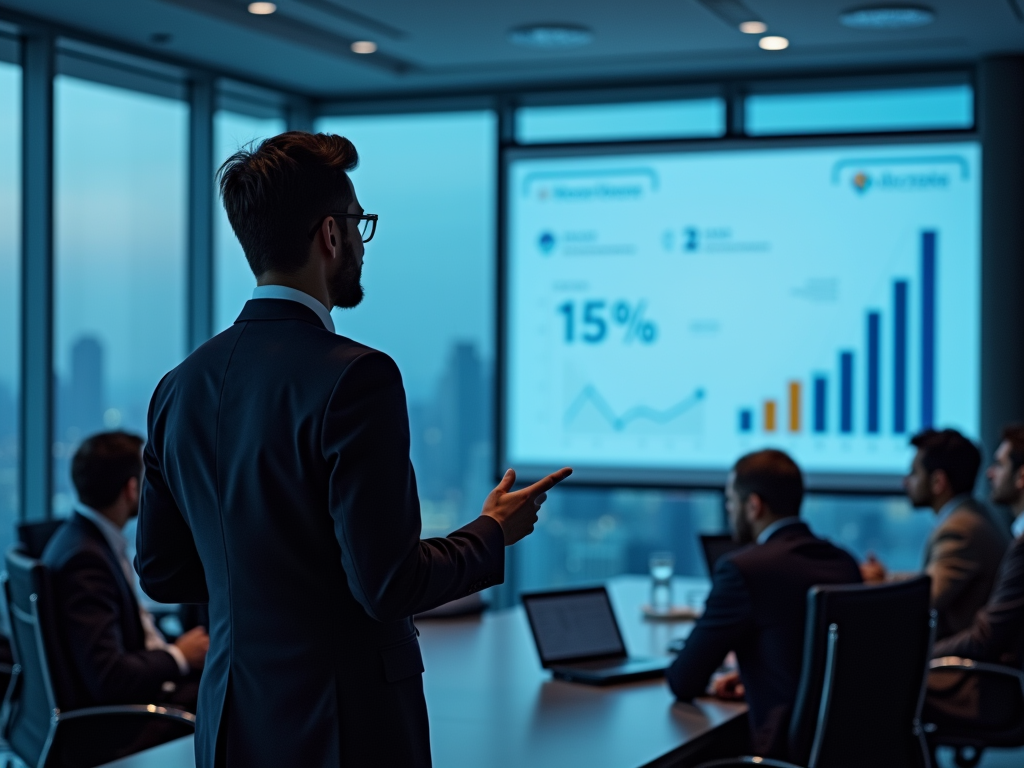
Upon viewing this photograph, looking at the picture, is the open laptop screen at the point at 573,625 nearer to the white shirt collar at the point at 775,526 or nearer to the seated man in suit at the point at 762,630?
the seated man in suit at the point at 762,630

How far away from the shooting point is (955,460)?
464 centimetres

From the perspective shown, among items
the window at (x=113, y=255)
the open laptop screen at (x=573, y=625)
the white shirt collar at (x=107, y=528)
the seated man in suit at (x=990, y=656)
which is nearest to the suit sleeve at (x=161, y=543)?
the open laptop screen at (x=573, y=625)

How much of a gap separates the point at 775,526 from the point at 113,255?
3990 millimetres

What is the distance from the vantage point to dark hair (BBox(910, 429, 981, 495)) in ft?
15.2

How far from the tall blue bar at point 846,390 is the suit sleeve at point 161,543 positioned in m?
4.77

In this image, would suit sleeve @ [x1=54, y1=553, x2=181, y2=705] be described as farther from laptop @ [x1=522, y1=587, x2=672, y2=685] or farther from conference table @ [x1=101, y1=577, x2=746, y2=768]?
laptop @ [x1=522, y1=587, x2=672, y2=685]

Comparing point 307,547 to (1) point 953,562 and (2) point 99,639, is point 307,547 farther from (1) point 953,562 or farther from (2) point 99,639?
(1) point 953,562

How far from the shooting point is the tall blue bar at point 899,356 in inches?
241

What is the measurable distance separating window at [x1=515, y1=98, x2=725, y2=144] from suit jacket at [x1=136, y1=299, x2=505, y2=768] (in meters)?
5.07

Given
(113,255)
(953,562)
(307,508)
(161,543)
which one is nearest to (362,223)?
(307,508)

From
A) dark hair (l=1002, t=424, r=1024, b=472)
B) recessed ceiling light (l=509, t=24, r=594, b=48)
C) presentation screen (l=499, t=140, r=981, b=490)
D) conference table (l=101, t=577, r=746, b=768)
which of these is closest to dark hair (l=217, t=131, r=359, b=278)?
conference table (l=101, t=577, r=746, b=768)

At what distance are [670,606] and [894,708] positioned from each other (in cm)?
144

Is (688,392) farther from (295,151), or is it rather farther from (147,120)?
(295,151)

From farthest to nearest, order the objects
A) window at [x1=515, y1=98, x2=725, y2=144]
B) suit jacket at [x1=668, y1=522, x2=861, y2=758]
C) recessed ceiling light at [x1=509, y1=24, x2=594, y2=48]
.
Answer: window at [x1=515, y1=98, x2=725, y2=144] < recessed ceiling light at [x1=509, y1=24, x2=594, y2=48] < suit jacket at [x1=668, y1=522, x2=861, y2=758]
